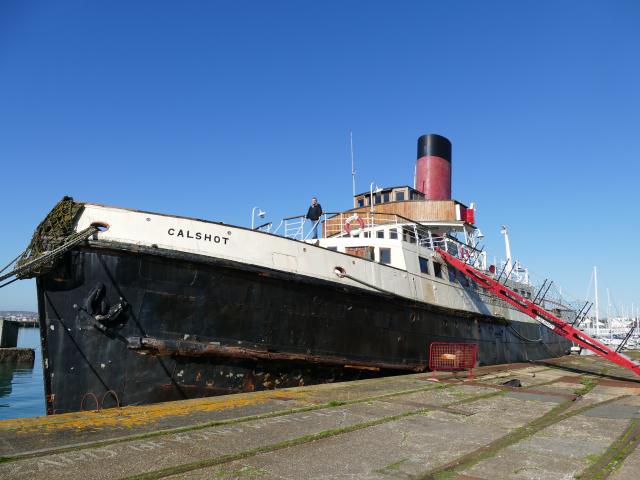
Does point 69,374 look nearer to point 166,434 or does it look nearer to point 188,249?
point 188,249

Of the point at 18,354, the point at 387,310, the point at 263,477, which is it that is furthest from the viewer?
the point at 18,354

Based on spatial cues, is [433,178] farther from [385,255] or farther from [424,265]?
[385,255]

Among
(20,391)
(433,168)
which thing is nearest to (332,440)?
(433,168)

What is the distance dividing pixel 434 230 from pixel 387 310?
632cm

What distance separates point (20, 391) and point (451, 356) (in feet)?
46.4

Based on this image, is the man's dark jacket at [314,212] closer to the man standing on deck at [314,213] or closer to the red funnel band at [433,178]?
the man standing on deck at [314,213]

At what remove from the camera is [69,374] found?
743 cm

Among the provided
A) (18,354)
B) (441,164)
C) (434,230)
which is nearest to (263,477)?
(434,230)

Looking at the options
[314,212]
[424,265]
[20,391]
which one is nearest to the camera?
[314,212]

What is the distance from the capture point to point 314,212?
12289 mm

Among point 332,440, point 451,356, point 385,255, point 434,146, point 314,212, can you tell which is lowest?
point 451,356

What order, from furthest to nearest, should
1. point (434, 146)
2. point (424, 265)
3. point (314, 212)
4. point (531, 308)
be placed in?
point (434, 146), point (531, 308), point (424, 265), point (314, 212)

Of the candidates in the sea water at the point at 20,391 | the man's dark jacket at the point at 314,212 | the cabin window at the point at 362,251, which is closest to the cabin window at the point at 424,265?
the cabin window at the point at 362,251

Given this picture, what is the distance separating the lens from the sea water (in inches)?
501
